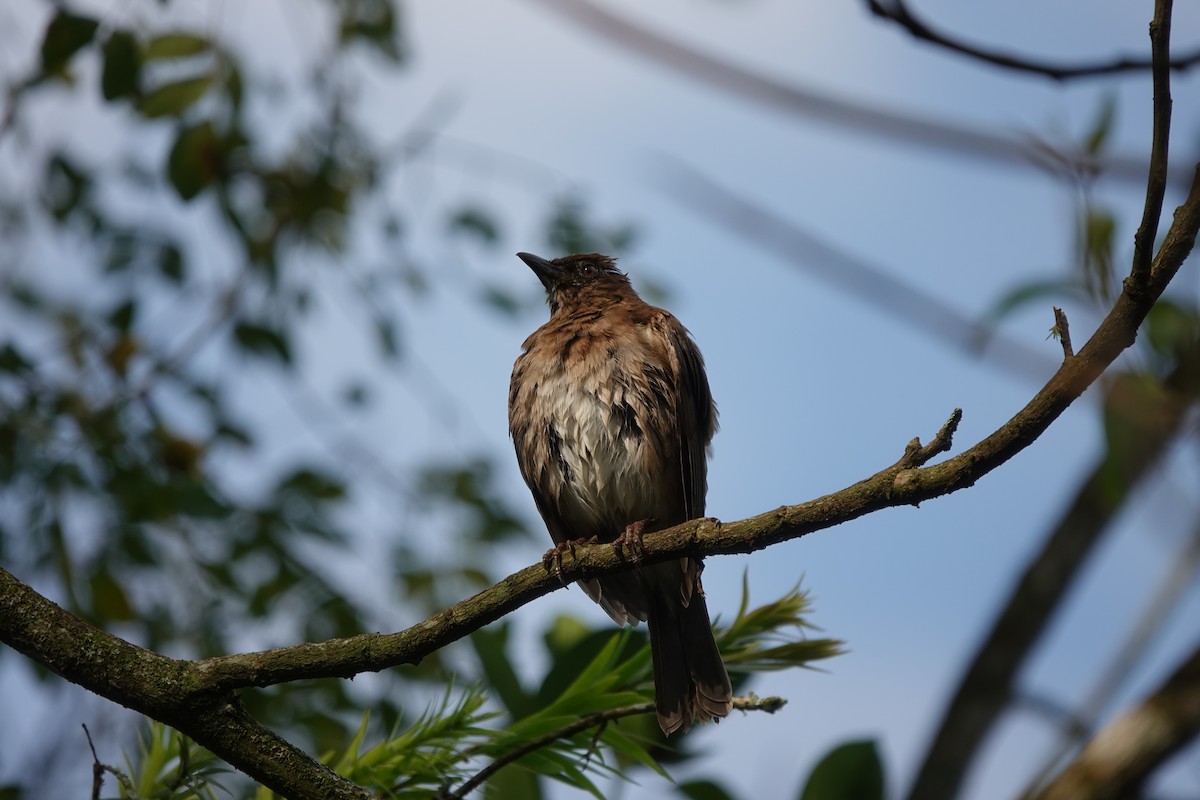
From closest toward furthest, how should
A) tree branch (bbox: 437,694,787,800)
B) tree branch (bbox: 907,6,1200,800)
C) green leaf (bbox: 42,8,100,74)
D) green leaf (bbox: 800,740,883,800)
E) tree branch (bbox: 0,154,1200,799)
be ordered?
tree branch (bbox: 0,154,1200,799)
tree branch (bbox: 437,694,787,800)
green leaf (bbox: 800,740,883,800)
green leaf (bbox: 42,8,100,74)
tree branch (bbox: 907,6,1200,800)

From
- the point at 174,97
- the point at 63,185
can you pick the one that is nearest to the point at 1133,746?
the point at 174,97

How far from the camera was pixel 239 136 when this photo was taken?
16.8ft

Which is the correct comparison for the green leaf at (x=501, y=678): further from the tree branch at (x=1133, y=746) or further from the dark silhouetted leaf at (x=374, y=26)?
the dark silhouetted leaf at (x=374, y=26)

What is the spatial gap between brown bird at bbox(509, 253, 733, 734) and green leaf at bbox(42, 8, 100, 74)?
212 centimetres

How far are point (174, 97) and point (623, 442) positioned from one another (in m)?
2.25

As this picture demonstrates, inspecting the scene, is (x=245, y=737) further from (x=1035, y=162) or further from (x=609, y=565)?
(x=1035, y=162)

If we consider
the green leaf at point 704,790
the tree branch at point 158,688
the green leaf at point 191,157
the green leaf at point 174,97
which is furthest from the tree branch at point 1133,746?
the green leaf at point 174,97

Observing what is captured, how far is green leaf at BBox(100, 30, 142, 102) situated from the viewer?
4551mm

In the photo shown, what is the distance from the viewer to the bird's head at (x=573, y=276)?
5906 mm

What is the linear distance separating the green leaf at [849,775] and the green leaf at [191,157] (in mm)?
3397

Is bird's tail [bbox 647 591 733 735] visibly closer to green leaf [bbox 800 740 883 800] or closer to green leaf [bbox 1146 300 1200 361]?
green leaf [bbox 800 740 883 800]

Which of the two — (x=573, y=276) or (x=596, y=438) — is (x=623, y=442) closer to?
(x=596, y=438)

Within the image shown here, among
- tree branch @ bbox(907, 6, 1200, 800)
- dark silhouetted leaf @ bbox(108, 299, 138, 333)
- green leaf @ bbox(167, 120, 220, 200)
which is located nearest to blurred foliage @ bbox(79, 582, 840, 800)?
tree branch @ bbox(907, 6, 1200, 800)

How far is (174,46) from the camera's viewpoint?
4691 millimetres
